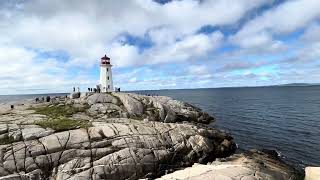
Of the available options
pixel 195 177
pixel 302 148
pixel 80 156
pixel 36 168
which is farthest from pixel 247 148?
pixel 36 168

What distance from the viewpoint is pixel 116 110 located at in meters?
51.2

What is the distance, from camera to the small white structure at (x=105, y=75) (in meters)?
68.4

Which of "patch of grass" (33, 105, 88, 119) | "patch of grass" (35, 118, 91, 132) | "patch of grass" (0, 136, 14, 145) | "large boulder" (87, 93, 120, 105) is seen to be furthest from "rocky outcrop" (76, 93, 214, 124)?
"patch of grass" (0, 136, 14, 145)

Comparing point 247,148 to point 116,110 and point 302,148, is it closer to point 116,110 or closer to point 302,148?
point 302,148

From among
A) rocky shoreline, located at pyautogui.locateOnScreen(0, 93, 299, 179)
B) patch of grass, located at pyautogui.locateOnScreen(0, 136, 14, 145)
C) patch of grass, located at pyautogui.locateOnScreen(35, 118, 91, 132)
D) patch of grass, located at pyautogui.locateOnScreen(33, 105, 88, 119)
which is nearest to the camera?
rocky shoreline, located at pyautogui.locateOnScreen(0, 93, 299, 179)

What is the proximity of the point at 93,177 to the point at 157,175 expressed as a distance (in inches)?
264

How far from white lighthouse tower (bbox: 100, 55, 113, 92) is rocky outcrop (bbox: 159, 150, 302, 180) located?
120ft

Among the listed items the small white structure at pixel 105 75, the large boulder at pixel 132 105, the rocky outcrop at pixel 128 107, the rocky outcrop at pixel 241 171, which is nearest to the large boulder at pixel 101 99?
the rocky outcrop at pixel 128 107

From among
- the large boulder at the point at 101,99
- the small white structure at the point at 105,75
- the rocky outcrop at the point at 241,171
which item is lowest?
the rocky outcrop at the point at 241,171

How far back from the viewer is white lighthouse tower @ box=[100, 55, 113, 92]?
6844cm

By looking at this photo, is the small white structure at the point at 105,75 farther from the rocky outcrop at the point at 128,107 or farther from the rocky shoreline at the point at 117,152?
the rocky shoreline at the point at 117,152

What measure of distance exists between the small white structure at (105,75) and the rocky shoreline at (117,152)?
27627mm

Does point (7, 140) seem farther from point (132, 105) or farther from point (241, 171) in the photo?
point (132, 105)

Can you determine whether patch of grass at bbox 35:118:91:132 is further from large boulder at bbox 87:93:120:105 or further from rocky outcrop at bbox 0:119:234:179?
large boulder at bbox 87:93:120:105
